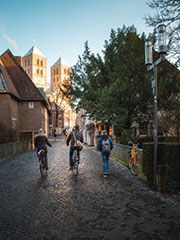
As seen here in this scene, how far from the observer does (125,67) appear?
1561cm

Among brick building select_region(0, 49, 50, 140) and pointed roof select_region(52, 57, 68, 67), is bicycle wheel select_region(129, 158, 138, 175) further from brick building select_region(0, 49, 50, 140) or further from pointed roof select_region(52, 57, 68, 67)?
pointed roof select_region(52, 57, 68, 67)

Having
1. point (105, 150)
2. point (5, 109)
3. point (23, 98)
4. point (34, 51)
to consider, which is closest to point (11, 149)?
point (105, 150)

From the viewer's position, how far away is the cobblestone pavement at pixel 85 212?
3885 millimetres

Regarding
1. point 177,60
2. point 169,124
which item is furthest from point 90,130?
point 177,60

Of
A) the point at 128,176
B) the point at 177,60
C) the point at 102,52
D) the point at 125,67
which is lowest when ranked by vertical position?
the point at 128,176

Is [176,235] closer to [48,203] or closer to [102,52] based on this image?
[48,203]

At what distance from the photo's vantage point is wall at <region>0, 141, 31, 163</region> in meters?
14.6

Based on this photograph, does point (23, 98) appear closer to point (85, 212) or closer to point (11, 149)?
point (11, 149)

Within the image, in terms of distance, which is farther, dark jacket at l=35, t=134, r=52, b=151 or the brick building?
the brick building

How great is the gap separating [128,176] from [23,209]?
5023 mm

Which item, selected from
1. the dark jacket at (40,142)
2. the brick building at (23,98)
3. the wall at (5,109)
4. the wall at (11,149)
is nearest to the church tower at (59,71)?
the brick building at (23,98)

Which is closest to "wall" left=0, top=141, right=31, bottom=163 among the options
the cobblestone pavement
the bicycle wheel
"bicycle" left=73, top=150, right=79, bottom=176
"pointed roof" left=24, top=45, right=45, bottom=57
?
"bicycle" left=73, top=150, right=79, bottom=176

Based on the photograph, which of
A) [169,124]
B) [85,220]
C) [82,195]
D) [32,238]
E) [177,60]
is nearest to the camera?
[32,238]

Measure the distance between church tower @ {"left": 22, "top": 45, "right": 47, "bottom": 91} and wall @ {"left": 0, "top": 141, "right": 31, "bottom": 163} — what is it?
99105 millimetres
